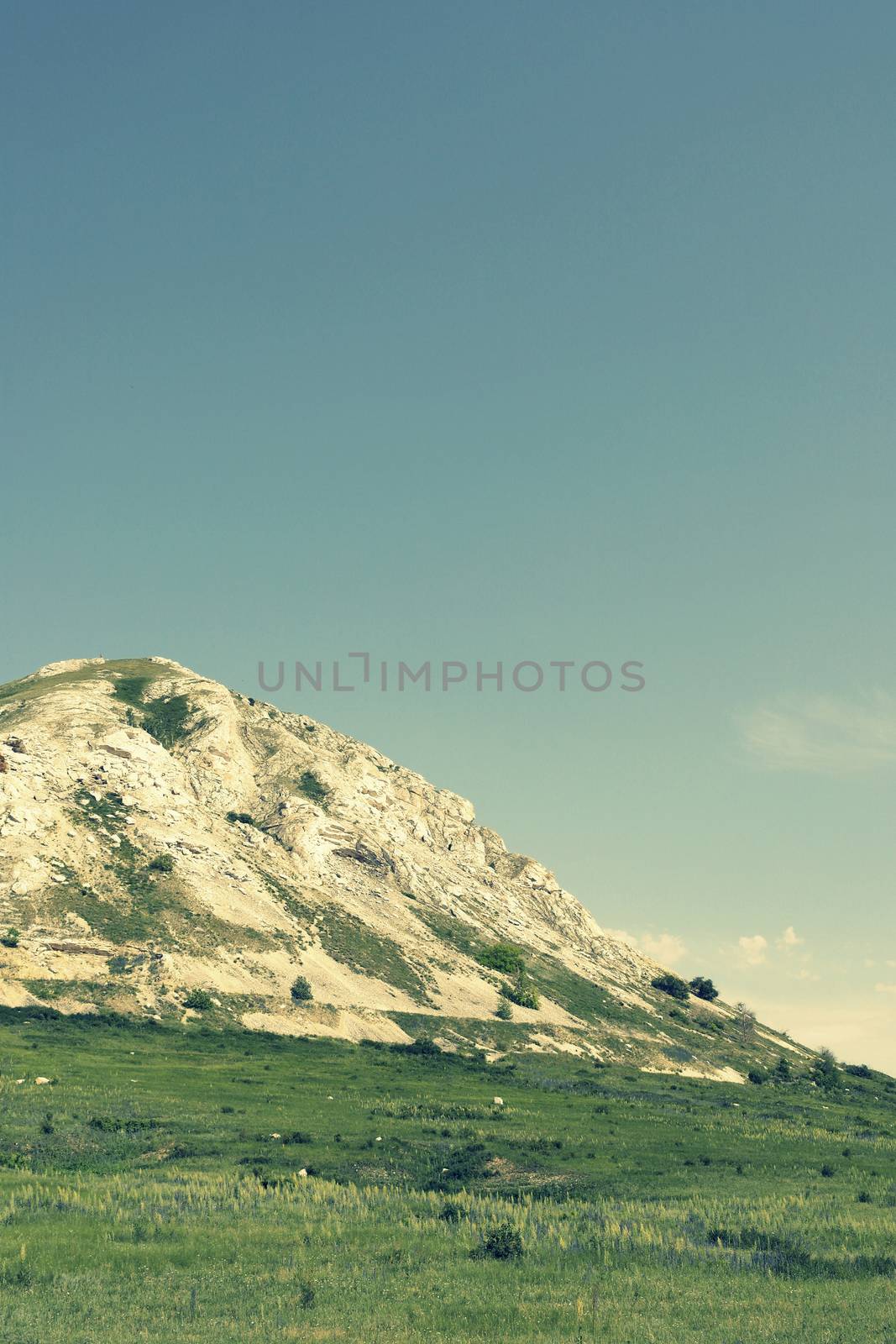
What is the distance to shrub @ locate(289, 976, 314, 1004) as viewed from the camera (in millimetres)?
145375

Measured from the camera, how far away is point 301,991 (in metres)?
146

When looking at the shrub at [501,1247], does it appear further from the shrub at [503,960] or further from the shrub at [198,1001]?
the shrub at [503,960]

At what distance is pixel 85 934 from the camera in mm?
139125

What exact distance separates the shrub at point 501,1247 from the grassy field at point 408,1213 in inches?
4.0

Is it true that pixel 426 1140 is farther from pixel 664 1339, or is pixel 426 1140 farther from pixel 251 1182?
pixel 664 1339

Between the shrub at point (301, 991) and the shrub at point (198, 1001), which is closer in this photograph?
the shrub at point (198, 1001)

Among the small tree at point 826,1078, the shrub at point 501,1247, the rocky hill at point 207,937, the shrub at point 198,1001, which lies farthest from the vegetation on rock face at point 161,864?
the shrub at point 501,1247

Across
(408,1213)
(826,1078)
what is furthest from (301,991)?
(826,1078)

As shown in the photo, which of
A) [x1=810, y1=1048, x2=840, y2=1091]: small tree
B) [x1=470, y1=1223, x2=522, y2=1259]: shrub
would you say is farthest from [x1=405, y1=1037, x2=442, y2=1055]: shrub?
[x1=470, y1=1223, x2=522, y2=1259]: shrub

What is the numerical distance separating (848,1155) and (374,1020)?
84139mm

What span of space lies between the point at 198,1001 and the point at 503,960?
7903cm

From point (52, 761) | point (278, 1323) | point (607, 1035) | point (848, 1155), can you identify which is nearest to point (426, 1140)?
point (848, 1155)

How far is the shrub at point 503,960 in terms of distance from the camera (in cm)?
19312

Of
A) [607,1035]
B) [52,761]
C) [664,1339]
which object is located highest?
[52,761]
